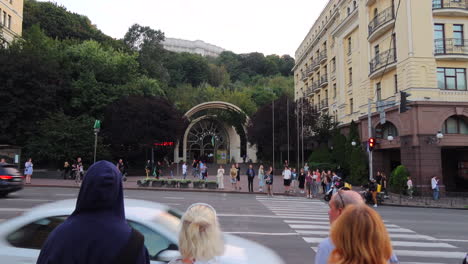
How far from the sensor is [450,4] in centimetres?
2586

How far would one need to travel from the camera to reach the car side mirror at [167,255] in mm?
4453

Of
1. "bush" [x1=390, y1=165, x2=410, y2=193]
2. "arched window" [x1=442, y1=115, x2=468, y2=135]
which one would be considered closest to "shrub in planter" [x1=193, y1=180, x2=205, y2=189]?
"bush" [x1=390, y1=165, x2=410, y2=193]

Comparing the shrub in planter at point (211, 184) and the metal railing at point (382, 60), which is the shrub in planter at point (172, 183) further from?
the metal railing at point (382, 60)

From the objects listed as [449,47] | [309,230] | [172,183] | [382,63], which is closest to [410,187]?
[382,63]

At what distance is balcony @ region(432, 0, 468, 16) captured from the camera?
2552 cm

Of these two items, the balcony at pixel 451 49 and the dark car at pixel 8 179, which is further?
the balcony at pixel 451 49

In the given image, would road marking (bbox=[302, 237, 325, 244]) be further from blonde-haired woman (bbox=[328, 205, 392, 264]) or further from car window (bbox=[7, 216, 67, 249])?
blonde-haired woman (bbox=[328, 205, 392, 264])

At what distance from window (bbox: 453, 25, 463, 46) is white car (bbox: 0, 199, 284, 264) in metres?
28.7

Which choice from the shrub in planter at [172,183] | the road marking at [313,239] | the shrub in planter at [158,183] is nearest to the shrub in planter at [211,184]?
the shrub in planter at [172,183]

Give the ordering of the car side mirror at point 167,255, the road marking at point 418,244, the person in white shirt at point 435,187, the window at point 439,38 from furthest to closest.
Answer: the window at point 439,38 → the person in white shirt at point 435,187 → the road marking at point 418,244 → the car side mirror at point 167,255

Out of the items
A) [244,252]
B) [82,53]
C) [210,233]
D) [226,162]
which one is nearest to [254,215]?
[244,252]

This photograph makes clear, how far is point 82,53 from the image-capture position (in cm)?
4244

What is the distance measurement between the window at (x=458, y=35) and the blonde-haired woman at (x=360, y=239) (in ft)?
99.2

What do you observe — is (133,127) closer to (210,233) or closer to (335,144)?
(335,144)
